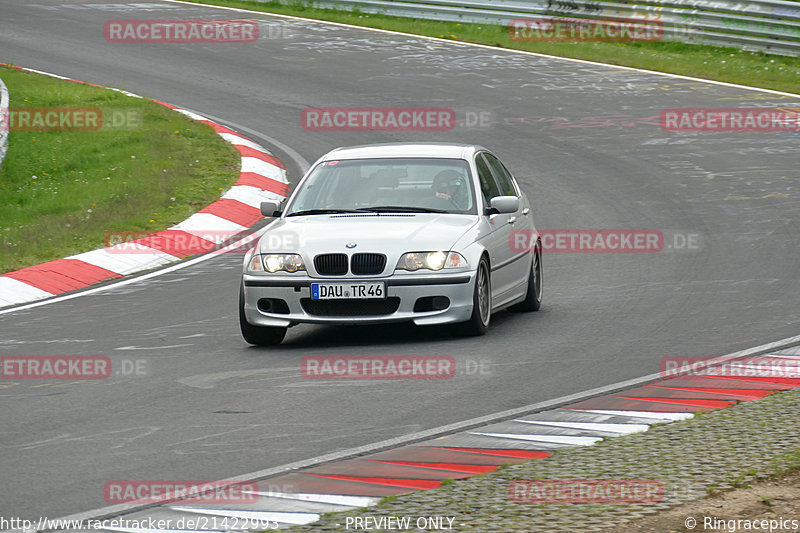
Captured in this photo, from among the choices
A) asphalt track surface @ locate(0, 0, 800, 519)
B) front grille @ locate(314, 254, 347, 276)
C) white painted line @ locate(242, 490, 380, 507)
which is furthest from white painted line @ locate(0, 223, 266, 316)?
white painted line @ locate(242, 490, 380, 507)

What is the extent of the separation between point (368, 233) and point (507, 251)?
1.44 m

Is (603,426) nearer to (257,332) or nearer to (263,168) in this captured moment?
(257,332)

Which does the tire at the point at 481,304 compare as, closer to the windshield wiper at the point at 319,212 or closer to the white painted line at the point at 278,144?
the windshield wiper at the point at 319,212

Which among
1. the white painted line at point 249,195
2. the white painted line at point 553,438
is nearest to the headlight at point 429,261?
the white painted line at point 553,438

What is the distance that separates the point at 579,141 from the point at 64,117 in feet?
25.8

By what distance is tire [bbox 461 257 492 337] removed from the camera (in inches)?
375

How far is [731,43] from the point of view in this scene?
2612cm

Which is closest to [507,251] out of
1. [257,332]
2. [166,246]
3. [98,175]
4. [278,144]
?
[257,332]

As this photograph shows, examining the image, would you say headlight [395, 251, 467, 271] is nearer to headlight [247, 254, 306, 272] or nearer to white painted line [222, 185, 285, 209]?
headlight [247, 254, 306, 272]

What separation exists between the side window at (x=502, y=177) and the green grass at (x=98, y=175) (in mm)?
4900

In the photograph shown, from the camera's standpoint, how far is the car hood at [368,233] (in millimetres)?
9422

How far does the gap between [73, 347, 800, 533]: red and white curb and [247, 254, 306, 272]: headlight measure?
2799 mm

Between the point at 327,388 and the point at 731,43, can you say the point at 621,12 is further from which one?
the point at 327,388

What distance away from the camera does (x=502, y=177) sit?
1150 cm
